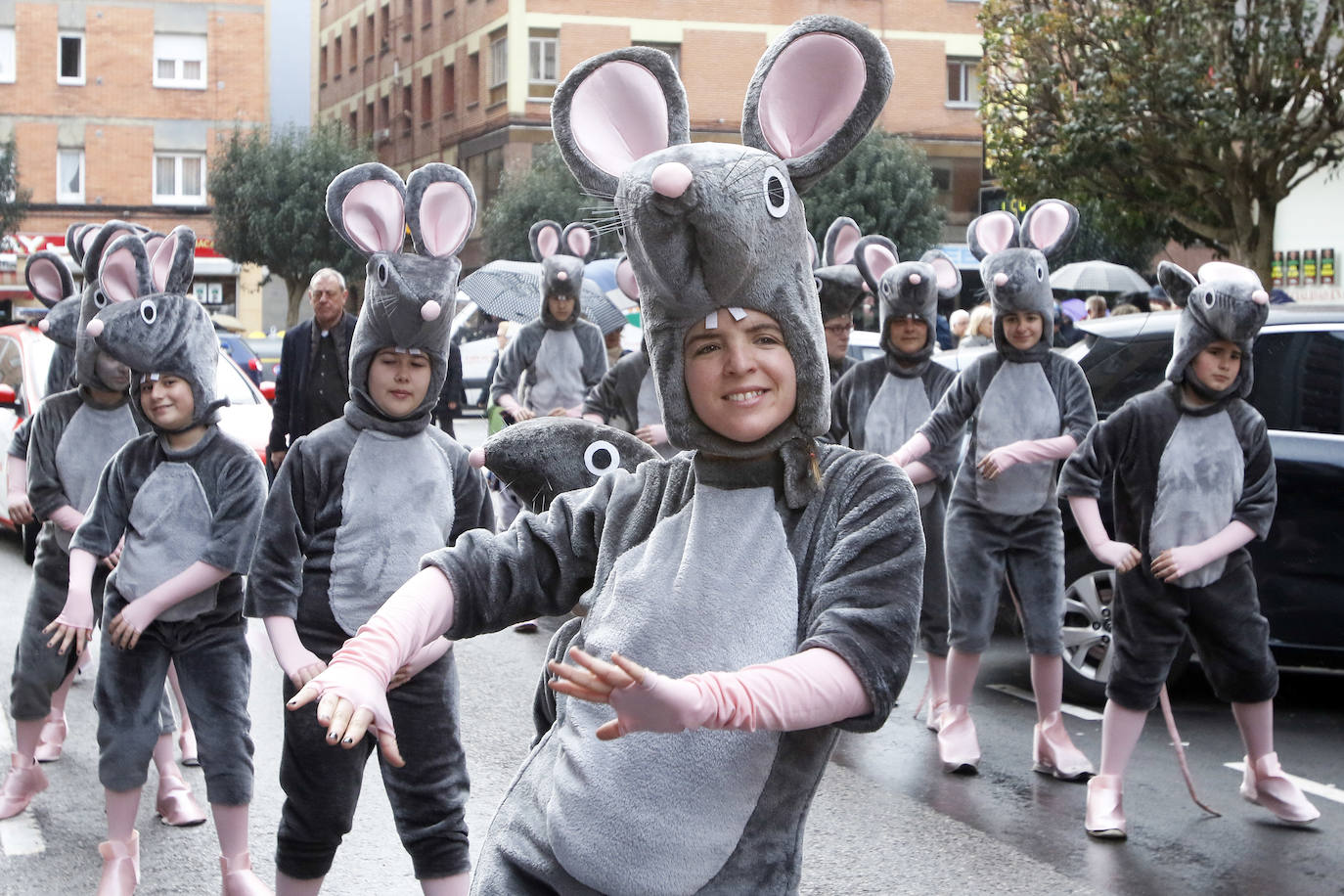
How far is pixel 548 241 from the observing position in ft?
33.7

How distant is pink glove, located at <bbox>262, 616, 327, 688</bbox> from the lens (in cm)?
408

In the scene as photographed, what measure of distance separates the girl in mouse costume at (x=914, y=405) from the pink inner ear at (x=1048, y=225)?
54 cm

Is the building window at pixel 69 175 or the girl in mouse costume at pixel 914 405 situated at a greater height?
the building window at pixel 69 175

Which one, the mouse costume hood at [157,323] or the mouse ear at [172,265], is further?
the mouse ear at [172,265]

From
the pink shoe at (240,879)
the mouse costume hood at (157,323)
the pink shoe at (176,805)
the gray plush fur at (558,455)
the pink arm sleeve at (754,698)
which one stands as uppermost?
the mouse costume hood at (157,323)

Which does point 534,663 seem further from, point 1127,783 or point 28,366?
point 28,366

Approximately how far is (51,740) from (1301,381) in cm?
541

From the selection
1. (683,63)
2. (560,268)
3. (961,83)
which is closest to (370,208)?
(560,268)

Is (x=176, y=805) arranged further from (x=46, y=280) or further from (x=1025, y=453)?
(x=1025, y=453)

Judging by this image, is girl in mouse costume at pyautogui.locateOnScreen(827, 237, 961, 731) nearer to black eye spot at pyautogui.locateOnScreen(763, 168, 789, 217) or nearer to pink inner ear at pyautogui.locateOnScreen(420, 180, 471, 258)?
pink inner ear at pyautogui.locateOnScreen(420, 180, 471, 258)

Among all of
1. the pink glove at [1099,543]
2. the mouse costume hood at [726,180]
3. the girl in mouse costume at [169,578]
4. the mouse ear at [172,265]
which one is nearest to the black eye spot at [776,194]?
the mouse costume hood at [726,180]

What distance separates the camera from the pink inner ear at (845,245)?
8.59 metres

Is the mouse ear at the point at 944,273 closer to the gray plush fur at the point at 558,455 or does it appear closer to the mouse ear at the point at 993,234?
the mouse ear at the point at 993,234

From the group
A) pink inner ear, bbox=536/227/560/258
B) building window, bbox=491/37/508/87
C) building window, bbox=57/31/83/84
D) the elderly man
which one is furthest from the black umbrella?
building window, bbox=57/31/83/84
